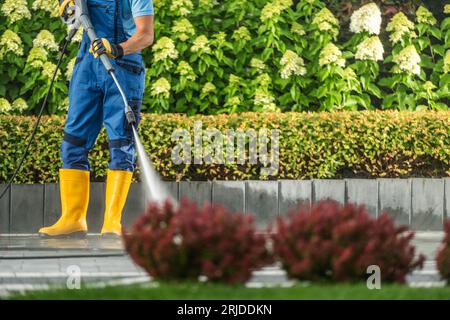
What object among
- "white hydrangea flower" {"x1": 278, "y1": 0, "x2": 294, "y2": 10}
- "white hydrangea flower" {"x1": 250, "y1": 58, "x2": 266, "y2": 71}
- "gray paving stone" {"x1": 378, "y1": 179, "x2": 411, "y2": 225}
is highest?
"white hydrangea flower" {"x1": 278, "y1": 0, "x2": 294, "y2": 10}

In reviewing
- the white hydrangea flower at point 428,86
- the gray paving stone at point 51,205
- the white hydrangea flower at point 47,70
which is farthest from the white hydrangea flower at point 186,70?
the white hydrangea flower at point 428,86

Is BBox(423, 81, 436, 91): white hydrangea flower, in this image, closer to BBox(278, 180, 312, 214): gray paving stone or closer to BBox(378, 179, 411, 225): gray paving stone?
BBox(378, 179, 411, 225): gray paving stone

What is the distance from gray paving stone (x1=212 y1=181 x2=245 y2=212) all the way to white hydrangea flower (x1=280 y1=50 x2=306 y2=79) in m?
1.90

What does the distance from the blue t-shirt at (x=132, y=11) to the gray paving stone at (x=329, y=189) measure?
2382 millimetres

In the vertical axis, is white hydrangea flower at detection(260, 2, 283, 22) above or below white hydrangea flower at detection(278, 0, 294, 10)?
below

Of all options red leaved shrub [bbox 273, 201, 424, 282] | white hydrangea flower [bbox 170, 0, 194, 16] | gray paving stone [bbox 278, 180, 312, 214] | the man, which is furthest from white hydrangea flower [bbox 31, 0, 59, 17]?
red leaved shrub [bbox 273, 201, 424, 282]

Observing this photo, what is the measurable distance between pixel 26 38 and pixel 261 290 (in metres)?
7.60

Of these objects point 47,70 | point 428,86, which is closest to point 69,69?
point 47,70

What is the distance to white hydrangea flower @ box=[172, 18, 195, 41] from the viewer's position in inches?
463

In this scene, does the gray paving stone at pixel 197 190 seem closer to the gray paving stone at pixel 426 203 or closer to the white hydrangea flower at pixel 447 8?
the gray paving stone at pixel 426 203

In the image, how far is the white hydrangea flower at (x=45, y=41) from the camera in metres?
11.5

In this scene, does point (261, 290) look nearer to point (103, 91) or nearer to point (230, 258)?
point (230, 258)

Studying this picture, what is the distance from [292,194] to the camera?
33.4 feet

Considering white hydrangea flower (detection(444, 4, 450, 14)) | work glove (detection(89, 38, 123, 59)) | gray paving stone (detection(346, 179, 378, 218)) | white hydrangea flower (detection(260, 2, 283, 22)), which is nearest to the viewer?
work glove (detection(89, 38, 123, 59))
